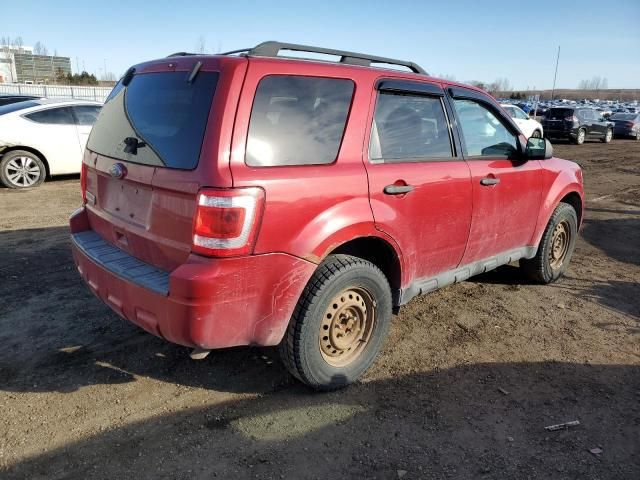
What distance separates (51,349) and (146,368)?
0.76m

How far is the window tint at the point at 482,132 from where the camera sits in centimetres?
389

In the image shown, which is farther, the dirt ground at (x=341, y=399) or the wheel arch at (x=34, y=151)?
the wheel arch at (x=34, y=151)

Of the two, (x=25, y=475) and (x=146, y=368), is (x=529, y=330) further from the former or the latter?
(x=25, y=475)

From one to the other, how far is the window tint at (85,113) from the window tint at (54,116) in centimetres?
12

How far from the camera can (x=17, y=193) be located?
8523 millimetres

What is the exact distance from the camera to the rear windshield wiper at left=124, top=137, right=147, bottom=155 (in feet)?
9.44

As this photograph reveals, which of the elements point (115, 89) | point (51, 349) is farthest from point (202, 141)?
point (51, 349)

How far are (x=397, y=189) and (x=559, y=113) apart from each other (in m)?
22.0

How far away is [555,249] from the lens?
521cm

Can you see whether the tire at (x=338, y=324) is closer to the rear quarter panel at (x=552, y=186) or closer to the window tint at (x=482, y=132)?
the window tint at (x=482, y=132)

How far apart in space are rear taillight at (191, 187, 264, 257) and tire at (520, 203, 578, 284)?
341 centimetres

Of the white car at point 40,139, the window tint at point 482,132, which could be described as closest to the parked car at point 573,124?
the white car at point 40,139

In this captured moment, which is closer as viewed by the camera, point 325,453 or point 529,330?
point 325,453

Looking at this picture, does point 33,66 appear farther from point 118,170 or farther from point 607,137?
point 118,170
